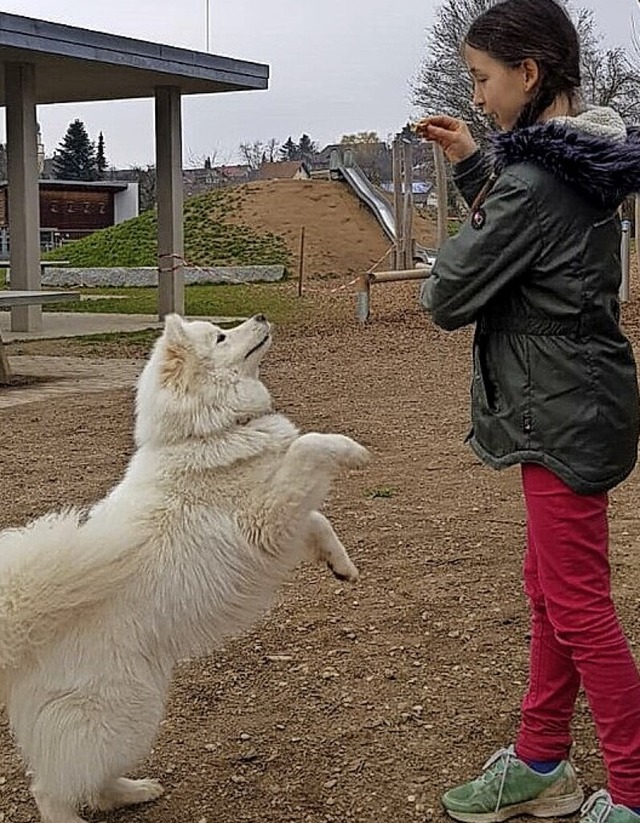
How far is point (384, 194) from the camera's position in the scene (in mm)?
36531

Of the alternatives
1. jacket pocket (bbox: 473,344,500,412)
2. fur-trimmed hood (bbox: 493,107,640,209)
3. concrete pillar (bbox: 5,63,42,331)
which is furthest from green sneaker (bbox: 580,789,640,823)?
concrete pillar (bbox: 5,63,42,331)

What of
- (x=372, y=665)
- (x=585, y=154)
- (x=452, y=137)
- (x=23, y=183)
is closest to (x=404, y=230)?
(x=23, y=183)

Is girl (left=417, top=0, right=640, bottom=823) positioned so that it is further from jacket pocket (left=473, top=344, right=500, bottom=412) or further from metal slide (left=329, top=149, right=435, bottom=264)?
metal slide (left=329, top=149, right=435, bottom=264)

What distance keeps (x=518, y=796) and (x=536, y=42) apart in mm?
1840

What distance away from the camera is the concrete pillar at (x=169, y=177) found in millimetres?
19094

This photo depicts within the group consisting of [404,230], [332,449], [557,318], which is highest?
[404,230]

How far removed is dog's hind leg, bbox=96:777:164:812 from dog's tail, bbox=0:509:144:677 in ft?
1.75

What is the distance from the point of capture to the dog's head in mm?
3264

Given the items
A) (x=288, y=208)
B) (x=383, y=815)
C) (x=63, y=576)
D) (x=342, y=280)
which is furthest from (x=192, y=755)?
(x=288, y=208)

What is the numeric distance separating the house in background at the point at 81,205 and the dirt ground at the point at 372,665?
157 ft

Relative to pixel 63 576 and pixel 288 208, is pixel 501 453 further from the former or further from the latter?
pixel 288 208

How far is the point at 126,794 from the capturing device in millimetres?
3045

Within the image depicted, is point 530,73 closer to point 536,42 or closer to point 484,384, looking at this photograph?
point 536,42

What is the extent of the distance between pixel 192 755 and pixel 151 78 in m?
16.7
